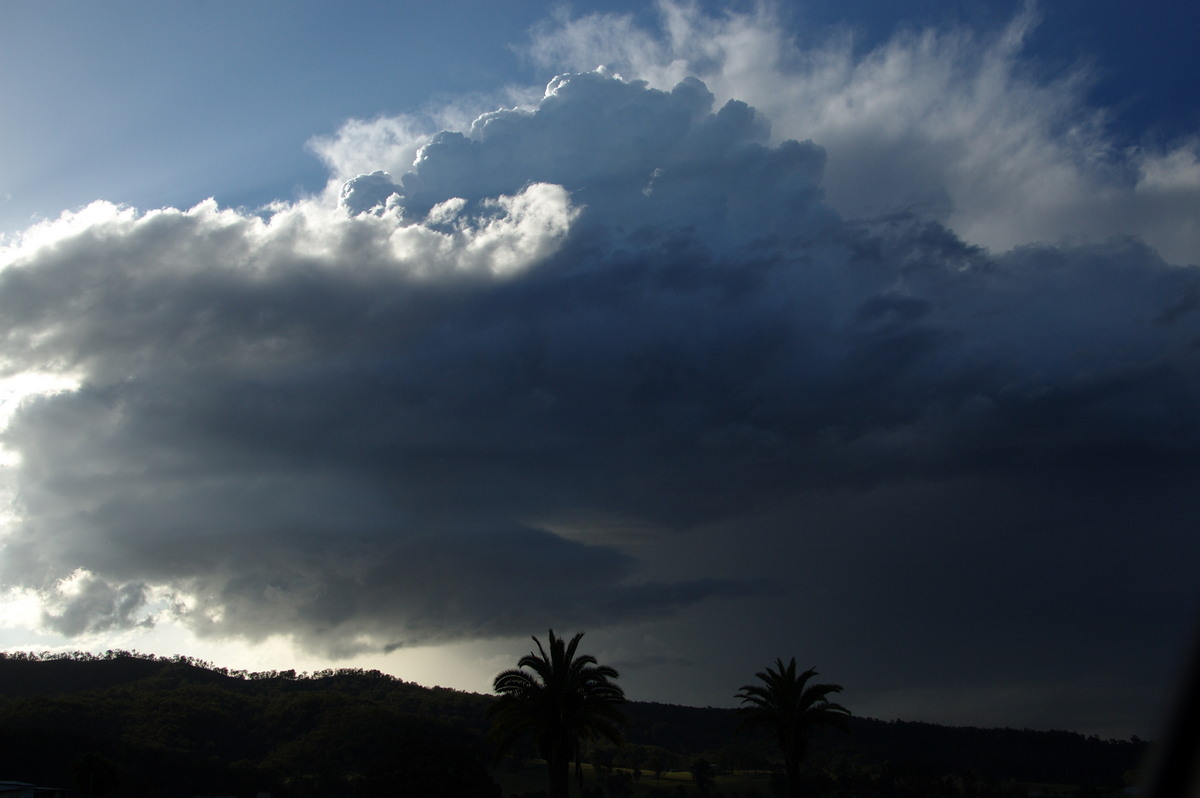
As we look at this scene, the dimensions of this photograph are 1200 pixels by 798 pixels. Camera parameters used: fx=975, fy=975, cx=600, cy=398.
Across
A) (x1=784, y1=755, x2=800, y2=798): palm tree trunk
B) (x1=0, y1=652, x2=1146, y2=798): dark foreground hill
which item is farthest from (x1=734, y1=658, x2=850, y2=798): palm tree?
(x1=0, y1=652, x2=1146, y2=798): dark foreground hill

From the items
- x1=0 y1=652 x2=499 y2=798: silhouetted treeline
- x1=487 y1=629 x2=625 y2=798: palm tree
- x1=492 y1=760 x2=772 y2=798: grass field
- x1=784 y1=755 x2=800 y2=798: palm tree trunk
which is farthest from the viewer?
x1=492 y1=760 x2=772 y2=798: grass field

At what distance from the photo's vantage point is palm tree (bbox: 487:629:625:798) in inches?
2024

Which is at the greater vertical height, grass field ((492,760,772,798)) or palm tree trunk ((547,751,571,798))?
palm tree trunk ((547,751,571,798))

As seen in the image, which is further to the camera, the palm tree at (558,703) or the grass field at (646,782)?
the grass field at (646,782)

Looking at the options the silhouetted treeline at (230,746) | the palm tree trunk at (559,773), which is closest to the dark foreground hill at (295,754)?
the silhouetted treeline at (230,746)

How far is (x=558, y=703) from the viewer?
2029 inches

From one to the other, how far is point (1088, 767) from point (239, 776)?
6271 inches

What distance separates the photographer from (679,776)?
588 feet

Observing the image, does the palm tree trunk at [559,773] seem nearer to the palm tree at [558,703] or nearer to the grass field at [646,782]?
the palm tree at [558,703]

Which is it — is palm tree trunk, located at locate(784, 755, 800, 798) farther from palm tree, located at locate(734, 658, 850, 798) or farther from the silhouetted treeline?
the silhouetted treeline

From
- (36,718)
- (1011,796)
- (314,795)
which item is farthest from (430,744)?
(1011,796)

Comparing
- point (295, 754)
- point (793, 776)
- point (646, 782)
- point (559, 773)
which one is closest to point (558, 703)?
point (559, 773)

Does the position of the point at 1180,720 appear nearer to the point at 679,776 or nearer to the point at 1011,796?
the point at 1011,796

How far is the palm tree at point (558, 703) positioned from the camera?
169 ft
